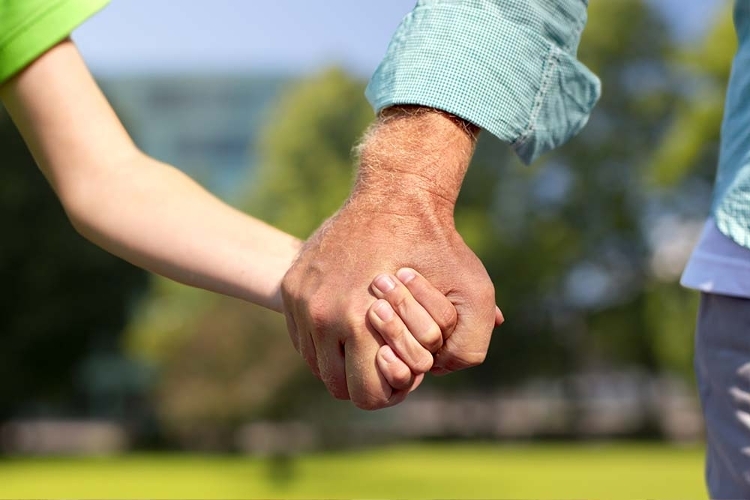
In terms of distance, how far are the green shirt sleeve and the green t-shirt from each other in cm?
67

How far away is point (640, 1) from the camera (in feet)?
110

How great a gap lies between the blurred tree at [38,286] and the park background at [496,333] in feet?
0.25

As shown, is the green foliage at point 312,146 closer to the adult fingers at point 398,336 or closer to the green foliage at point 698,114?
the green foliage at point 698,114

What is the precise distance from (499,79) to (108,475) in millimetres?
27041

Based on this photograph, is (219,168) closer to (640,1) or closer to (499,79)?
(640,1)

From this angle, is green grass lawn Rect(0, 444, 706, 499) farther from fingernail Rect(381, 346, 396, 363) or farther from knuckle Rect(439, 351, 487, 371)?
fingernail Rect(381, 346, 396, 363)

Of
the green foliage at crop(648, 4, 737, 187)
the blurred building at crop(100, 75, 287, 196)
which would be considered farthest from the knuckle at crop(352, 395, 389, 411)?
the blurred building at crop(100, 75, 287, 196)

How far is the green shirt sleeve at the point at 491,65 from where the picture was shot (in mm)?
1945

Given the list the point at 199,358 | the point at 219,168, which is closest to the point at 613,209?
the point at 199,358

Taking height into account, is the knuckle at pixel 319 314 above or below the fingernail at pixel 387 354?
above

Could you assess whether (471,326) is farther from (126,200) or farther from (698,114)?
(698,114)

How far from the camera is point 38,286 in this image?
103 feet

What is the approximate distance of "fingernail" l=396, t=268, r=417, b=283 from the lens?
6.07 feet

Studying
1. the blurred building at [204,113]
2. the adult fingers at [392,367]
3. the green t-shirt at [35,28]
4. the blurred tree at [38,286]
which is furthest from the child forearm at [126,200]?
the blurred building at [204,113]
